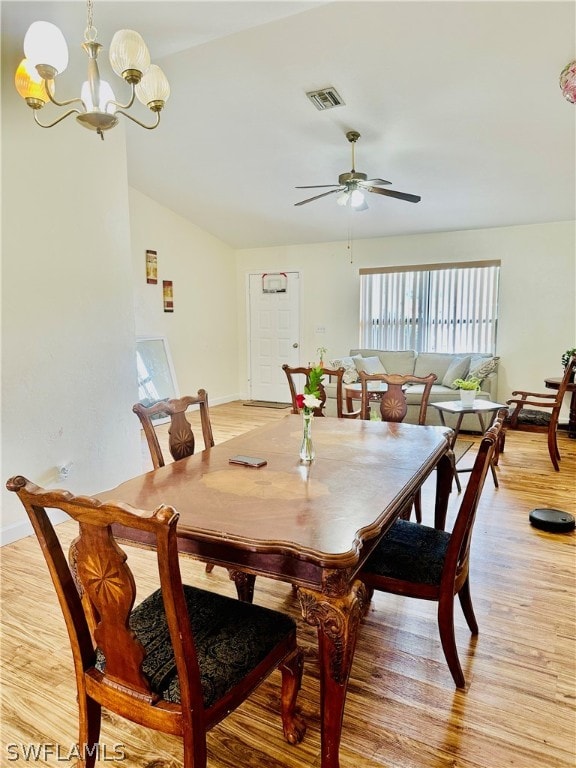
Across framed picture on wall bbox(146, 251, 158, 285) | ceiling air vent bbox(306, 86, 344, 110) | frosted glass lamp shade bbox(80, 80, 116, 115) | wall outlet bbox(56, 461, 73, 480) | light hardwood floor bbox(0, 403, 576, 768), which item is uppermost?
ceiling air vent bbox(306, 86, 344, 110)

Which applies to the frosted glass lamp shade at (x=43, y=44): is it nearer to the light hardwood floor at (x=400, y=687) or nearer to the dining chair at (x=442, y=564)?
the dining chair at (x=442, y=564)

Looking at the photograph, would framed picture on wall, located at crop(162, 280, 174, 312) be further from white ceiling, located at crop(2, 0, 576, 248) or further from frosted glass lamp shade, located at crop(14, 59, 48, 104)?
frosted glass lamp shade, located at crop(14, 59, 48, 104)

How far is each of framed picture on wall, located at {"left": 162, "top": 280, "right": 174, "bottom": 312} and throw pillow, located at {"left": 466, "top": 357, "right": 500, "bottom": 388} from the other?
409 centimetres

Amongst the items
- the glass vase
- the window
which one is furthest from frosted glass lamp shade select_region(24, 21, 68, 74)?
the window

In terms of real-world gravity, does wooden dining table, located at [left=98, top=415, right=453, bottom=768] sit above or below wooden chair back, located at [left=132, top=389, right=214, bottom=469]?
below

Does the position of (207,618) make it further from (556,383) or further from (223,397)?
(223,397)

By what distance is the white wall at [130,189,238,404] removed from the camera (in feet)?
19.9

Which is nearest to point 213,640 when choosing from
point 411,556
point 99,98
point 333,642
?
point 333,642

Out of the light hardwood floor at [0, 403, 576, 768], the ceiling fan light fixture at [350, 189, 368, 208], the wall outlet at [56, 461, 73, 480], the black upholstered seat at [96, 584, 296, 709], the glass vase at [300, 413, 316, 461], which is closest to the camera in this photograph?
the black upholstered seat at [96, 584, 296, 709]

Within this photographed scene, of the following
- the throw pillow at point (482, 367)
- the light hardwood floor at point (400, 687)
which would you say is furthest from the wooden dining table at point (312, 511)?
the throw pillow at point (482, 367)

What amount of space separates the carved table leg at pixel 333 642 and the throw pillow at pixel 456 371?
5029 mm

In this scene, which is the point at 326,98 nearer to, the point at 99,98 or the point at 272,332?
the point at 99,98

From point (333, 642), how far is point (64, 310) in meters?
2.81

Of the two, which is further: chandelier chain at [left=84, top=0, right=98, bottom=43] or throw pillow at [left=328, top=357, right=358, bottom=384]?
throw pillow at [left=328, top=357, right=358, bottom=384]
